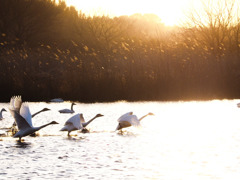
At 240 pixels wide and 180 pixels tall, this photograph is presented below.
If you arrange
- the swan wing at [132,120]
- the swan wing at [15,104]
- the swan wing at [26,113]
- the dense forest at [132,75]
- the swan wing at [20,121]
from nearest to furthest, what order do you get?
the swan wing at [20,121], the swan wing at [26,113], the swan wing at [15,104], the swan wing at [132,120], the dense forest at [132,75]

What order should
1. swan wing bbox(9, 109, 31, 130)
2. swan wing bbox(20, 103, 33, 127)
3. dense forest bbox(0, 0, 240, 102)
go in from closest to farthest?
swan wing bbox(9, 109, 31, 130)
swan wing bbox(20, 103, 33, 127)
dense forest bbox(0, 0, 240, 102)

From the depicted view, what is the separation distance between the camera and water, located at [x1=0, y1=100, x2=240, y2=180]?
32.1 ft

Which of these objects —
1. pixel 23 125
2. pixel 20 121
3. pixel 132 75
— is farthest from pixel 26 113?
pixel 132 75

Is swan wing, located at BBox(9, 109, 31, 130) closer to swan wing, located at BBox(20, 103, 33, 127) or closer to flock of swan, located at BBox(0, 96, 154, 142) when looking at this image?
flock of swan, located at BBox(0, 96, 154, 142)

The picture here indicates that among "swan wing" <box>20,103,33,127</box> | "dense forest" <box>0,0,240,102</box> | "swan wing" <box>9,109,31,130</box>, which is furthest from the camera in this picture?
"dense forest" <box>0,0,240,102</box>

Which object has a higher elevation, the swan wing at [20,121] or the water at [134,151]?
the swan wing at [20,121]

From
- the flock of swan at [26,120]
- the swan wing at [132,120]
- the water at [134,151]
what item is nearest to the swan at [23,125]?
the flock of swan at [26,120]

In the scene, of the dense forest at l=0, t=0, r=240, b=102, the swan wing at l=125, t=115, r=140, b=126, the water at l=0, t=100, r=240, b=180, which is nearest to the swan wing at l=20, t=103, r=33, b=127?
the water at l=0, t=100, r=240, b=180

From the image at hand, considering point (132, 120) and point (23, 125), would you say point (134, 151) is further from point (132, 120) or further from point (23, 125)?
point (23, 125)

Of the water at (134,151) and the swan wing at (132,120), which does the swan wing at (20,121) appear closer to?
the water at (134,151)

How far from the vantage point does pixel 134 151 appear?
1241cm

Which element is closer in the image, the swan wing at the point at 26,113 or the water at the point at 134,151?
the water at the point at 134,151

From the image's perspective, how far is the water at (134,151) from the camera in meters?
9.79

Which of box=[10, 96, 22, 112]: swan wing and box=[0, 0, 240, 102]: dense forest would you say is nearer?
box=[10, 96, 22, 112]: swan wing
